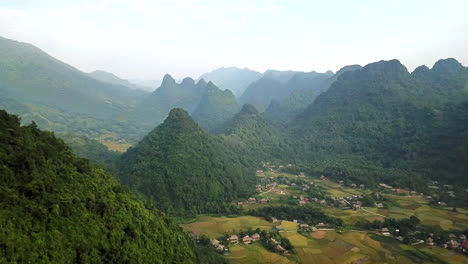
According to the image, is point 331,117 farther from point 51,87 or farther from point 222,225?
point 51,87

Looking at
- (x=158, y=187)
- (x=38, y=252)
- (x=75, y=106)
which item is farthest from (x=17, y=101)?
(x=38, y=252)

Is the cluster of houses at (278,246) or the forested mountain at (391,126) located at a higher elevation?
the forested mountain at (391,126)

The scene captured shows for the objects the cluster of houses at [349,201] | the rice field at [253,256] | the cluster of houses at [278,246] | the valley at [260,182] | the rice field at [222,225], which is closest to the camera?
the valley at [260,182]

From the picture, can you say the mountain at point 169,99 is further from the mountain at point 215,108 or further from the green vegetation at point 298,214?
the green vegetation at point 298,214

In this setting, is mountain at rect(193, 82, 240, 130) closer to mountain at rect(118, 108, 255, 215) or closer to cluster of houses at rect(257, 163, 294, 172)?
cluster of houses at rect(257, 163, 294, 172)

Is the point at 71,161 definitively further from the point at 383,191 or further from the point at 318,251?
the point at 383,191

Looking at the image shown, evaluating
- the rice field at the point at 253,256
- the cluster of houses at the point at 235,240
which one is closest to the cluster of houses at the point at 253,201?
the cluster of houses at the point at 235,240

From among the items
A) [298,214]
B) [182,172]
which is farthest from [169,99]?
[298,214]
